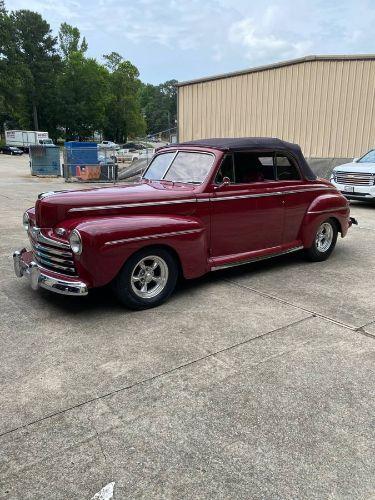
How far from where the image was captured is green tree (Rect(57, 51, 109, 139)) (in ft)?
237

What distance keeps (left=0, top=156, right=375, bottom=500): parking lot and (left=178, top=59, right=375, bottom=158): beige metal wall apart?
13429mm

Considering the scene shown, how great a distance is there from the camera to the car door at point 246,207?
5418mm

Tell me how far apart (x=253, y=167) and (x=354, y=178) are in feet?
26.7

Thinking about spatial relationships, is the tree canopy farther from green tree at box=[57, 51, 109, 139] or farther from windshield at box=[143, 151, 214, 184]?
windshield at box=[143, 151, 214, 184]

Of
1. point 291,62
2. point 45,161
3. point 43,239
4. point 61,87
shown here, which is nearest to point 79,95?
point 61,87

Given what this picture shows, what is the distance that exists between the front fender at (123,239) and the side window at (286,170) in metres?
1.82

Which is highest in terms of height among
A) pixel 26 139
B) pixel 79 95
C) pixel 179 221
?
pixel 79 95

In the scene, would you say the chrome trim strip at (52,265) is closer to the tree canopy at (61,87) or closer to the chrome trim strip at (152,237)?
the chrome trim strip at (152,237)

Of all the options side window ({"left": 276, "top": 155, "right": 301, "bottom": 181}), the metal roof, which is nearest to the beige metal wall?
the metal roof

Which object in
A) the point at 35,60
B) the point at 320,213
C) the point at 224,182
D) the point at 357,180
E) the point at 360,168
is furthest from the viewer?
the point at 35,60

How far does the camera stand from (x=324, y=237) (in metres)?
7.02

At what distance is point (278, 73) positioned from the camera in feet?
60.5

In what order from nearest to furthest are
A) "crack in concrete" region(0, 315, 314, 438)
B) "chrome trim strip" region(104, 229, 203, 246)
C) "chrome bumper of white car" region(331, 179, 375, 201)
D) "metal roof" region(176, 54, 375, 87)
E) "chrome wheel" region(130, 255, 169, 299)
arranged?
"crack in concrete" region(0, 315, 314, 438)
"chrome trim strip" region(104, 229, 203, 246)
"chrome wheel" region(130, 255, 169, 299)
"chrome bumper of white car" region(331, 179, 375, 201)
"metal roof" region(176, 54, 375, 87)

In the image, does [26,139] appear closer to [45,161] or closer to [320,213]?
[45,161]
